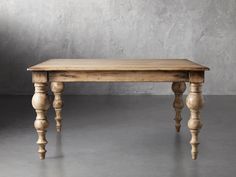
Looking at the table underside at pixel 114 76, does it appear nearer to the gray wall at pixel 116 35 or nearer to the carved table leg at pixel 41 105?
the carved table leg at pixel 41 105

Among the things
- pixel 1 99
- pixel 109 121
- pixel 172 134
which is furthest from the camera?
pixel 1 99

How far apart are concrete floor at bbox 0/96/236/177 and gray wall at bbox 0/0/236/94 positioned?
41.1 inches

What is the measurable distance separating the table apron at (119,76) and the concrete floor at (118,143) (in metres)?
0.61

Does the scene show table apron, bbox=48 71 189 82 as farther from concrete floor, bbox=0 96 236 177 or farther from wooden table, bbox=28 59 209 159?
concrete floor, bbox=0 96 236 177

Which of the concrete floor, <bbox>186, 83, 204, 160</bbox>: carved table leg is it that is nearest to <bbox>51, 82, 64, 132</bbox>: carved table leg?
the concrete floor

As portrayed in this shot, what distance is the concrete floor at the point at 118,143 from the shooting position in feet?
10.3

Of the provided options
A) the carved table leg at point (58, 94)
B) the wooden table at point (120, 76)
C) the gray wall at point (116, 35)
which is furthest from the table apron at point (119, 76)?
the gray wall at point (116, 35)

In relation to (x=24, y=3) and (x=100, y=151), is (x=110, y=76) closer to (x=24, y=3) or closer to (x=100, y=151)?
(x=100, y=151)

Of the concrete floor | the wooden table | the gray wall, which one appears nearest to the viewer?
the concrete floor

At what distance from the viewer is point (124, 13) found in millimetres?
6945

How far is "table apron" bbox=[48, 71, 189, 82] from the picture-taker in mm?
3352

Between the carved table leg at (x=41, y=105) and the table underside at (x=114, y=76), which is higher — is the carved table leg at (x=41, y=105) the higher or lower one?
the lower one

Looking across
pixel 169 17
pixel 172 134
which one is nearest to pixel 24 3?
pixel 169 17

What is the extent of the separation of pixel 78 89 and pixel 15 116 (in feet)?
6.51
